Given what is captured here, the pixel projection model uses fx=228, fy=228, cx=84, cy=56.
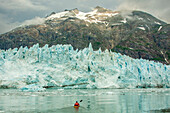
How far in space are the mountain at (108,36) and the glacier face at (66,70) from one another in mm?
80807

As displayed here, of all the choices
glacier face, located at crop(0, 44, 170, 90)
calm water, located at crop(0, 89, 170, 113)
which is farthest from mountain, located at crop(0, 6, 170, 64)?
calm water, located at crop(0, 89, 170, 113)

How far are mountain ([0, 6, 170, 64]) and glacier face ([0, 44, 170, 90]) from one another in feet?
265

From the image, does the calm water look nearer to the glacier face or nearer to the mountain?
the glacier face

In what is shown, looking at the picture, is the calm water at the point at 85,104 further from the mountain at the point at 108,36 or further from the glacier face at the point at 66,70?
the mountain at the point at 108,36

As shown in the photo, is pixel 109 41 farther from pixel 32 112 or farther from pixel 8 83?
pixel 32 112

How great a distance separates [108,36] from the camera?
158 meters

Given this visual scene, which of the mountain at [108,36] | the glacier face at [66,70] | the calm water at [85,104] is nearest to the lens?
the calm water at [85,104]

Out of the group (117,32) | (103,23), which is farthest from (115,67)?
(103,23)

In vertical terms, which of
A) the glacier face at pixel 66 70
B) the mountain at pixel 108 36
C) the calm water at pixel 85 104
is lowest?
the calm water at pixel 85 104

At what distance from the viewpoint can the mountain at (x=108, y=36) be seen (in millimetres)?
130625

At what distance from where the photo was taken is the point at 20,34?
474 ft

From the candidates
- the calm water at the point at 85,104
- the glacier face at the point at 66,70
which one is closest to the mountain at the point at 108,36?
the glacier face at the point at 66,70

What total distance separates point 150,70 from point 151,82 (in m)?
2.64

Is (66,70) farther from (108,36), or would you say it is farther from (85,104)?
A: (108,36)
